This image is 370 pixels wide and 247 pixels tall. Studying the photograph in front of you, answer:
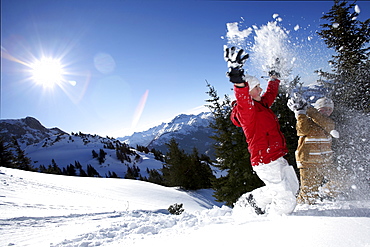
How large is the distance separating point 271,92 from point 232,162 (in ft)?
29.8

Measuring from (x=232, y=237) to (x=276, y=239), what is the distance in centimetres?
46

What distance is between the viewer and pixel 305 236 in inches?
74.7

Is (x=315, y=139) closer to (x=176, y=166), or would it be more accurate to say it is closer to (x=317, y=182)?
(x=317, y=182)

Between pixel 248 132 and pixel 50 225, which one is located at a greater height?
pixel 248 132

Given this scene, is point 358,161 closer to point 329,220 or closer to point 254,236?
point 329,220

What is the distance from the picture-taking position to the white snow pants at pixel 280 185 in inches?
119

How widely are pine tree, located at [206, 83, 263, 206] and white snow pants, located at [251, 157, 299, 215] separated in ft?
29.2

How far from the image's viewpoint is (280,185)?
10.1 feet

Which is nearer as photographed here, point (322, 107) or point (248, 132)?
point (248, 132)

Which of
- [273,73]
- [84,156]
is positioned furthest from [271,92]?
[84,156]

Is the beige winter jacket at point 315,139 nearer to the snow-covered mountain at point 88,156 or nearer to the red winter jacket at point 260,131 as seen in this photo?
the red winter jacket at point 260,131

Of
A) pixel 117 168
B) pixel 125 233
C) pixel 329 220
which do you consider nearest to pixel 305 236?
pixel 329 220

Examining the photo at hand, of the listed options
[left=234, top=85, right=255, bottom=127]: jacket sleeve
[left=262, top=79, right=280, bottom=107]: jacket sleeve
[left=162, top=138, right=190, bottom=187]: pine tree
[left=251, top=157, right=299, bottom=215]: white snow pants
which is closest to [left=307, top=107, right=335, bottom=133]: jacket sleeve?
[left=262, top=79, right=280, bottom=107]: jacket sleeve

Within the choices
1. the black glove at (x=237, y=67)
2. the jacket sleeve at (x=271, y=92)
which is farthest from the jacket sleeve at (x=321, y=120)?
the black glove at (x=237, y=67)
